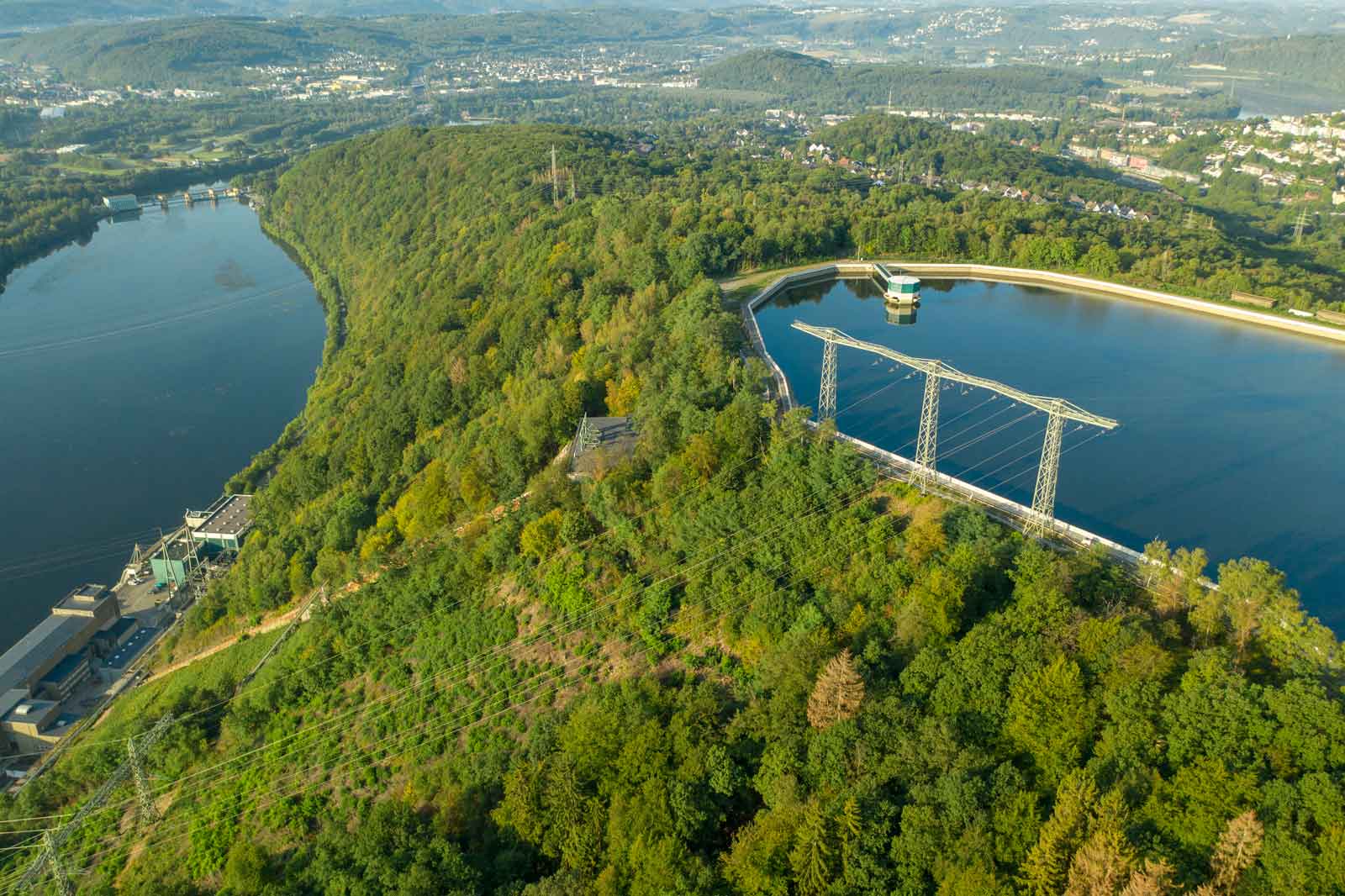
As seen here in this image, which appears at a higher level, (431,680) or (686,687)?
(686,687)

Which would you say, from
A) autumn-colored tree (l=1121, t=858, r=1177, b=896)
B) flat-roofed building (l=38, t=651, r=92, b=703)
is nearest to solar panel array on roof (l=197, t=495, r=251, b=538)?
→ flat-roofed building (l=38, t=651, r=92, b=703)

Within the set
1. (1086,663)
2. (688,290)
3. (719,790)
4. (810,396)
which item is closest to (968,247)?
(688,290)

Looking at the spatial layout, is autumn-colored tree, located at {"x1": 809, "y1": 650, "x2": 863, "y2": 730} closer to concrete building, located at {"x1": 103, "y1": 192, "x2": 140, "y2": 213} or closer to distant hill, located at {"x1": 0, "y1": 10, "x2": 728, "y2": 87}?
concrete building, located at {"x1": 103, "y1": 192, "x2": 140, "y2": 213}

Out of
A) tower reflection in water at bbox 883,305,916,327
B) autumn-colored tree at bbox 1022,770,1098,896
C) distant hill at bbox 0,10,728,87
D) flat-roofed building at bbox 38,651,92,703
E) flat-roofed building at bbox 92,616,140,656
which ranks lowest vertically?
flat-roofed building at bbox 92,616,140,656

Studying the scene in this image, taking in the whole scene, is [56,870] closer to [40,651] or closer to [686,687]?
[686,687]

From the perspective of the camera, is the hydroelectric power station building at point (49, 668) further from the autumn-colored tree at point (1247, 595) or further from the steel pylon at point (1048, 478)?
the autumn-colored tree at point (1247, 595)

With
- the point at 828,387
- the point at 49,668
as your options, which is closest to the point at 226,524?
the point at 49,668
